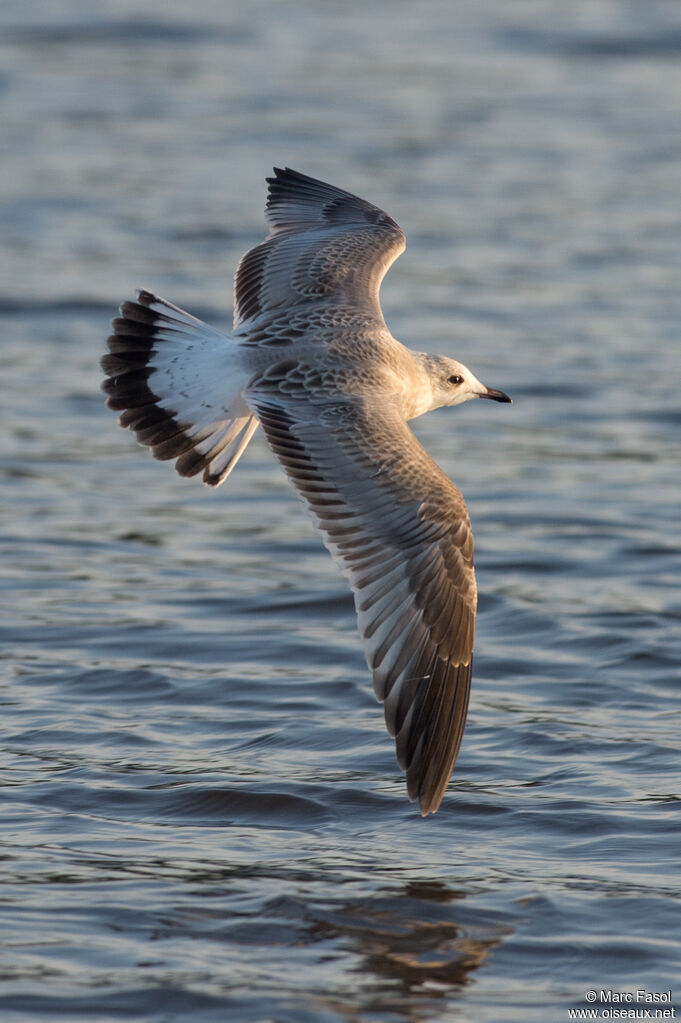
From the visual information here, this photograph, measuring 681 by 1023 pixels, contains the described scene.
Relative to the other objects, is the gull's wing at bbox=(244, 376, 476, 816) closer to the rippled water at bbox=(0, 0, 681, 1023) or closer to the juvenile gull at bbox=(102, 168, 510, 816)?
the juvenile gull at bbox=(102, 168, 510, 816)

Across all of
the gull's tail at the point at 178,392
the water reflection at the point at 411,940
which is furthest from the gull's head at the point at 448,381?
the water reflection at the point at 411,940

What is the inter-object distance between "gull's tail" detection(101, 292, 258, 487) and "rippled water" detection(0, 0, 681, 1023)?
0.84m

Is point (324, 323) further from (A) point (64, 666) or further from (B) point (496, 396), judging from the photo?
(A) point (64, 666)

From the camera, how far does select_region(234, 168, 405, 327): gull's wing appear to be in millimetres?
6754

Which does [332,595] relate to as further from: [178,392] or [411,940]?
[411,940]

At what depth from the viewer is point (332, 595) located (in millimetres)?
7391

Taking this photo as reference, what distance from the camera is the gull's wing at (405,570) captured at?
5.25 meters

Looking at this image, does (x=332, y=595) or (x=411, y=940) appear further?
(x=332, y=595)

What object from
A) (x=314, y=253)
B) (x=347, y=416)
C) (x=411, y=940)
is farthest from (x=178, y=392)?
(x=411, y=940)

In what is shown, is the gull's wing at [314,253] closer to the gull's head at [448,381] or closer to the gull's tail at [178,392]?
the gull's head at [448,381]

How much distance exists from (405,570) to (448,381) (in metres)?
1.62

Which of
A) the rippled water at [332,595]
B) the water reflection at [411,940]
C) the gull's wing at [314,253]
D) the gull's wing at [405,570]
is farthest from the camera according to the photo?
the gull's wing at [314,253]

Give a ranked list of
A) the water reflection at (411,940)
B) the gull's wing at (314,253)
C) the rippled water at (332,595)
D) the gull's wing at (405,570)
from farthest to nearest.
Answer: the gull's wing at (314,253)
the gull's wing at (405,570)
the rippled water at (332,595)
the water reflection at (411,940)

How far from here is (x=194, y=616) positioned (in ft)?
23.3
